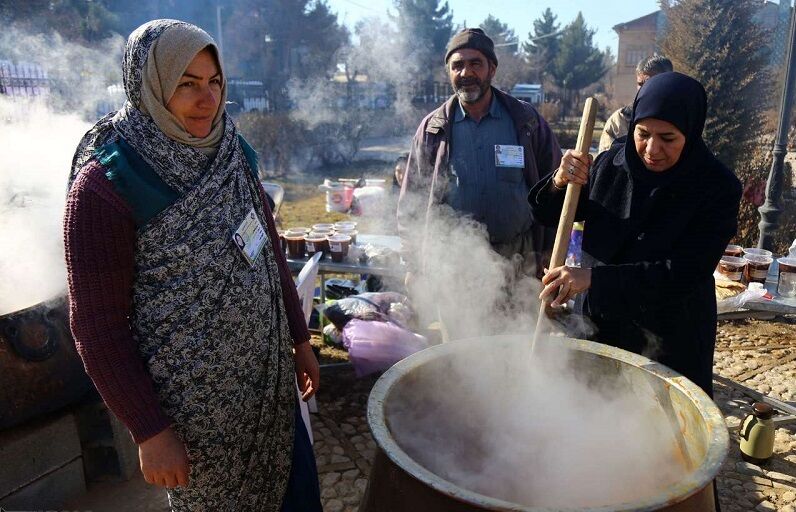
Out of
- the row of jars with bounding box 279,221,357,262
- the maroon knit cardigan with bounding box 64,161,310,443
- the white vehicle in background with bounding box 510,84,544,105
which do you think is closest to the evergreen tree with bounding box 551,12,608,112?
the white vehicle in background with bounding box 510,84,544,105

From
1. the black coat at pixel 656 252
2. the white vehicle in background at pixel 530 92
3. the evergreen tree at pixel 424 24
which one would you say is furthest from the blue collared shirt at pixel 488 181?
the evergreen tree at pixel 424 24

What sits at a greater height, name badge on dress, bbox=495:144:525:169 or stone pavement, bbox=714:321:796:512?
name badge on dress, bbox=495:144:525:169

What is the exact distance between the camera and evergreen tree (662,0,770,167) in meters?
10.1

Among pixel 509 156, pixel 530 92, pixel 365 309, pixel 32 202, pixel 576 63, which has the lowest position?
pixel 365 309

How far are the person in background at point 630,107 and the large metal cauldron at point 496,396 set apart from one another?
2.87m

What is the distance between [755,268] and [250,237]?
3.52m

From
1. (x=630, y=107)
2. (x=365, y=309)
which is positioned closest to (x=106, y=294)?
(x=365, y=309)

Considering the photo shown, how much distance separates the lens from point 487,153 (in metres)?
3.32

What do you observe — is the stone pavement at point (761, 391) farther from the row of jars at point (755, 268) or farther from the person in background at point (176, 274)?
the person in background at point (176, 274)

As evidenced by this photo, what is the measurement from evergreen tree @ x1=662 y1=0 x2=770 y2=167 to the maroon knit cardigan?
34.7 ft

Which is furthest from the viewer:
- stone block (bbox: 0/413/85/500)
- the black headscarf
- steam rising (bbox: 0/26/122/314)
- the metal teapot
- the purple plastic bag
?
the purple plastic bag

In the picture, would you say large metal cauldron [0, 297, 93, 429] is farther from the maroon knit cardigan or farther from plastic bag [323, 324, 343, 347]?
plastic bag [323, 324, 343, 347]

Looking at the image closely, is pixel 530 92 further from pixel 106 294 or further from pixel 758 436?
pixel 106 294

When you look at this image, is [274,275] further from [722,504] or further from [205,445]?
[722,504]
